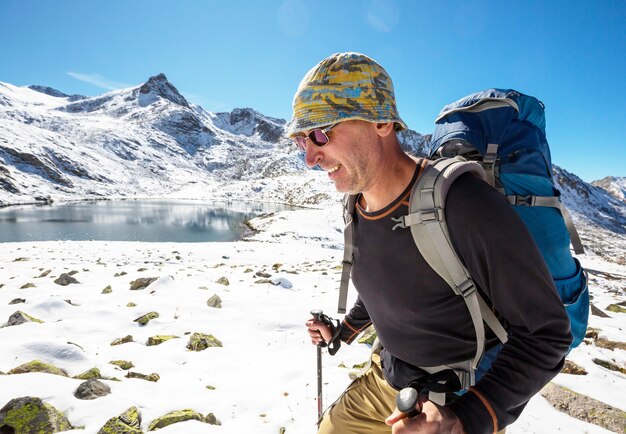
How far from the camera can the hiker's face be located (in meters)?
2.20

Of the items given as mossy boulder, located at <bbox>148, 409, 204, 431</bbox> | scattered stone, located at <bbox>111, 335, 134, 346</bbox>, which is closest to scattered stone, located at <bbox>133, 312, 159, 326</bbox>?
scattered stone, located at <bbox>111, 335, 134, 346</bbox>

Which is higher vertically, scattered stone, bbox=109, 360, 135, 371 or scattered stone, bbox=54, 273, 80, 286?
scattered stone, bbox=109, 360, 135, 371

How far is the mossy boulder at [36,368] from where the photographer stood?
4516 millimetres

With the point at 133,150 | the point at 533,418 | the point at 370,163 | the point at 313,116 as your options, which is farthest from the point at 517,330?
the point at 133,150

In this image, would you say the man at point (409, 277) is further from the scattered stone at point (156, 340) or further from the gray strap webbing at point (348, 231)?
the scattered stone at point (156, 340)

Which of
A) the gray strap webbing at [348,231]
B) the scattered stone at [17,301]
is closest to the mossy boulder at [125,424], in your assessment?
the gray strap webbing at [348,231]

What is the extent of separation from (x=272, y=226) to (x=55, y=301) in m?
37.3

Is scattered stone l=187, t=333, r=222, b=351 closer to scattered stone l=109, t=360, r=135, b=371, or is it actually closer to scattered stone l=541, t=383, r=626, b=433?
scattered stone l=109, t=360, r=135, b=371

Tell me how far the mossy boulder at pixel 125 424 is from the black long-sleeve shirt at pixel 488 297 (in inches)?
139

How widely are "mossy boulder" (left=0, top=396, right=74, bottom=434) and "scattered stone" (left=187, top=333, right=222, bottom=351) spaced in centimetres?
278

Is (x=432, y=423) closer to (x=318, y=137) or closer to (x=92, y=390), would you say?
(x=318, y=137)

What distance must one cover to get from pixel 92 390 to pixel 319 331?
3.43m

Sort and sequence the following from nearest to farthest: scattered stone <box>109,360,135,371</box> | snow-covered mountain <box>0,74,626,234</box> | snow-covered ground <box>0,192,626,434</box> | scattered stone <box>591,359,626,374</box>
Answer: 1. snow-covered ground <box>0,192,626,434</box>
2. scattered stone <box>109,360,135,371</box>
3. scattered stone <box>591,359,626,374</box>
4. snow-covered mountain <box>0,74,626,234</box>

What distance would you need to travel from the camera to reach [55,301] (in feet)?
26.7
